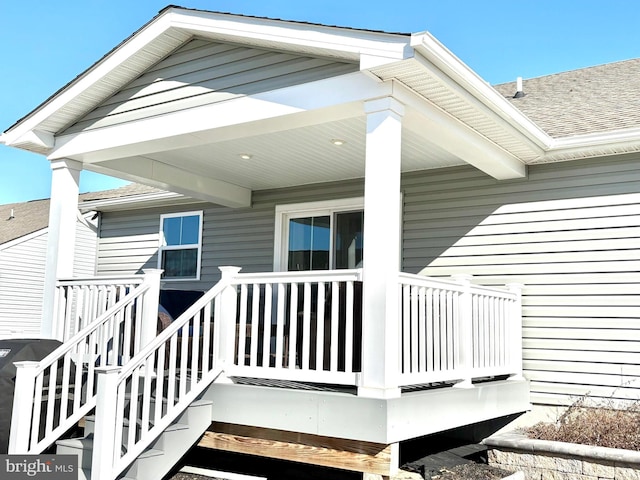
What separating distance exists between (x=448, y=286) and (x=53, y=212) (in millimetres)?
4566

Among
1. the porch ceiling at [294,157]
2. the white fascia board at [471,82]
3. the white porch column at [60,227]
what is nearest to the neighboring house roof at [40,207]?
the porch ceiling at [294,157]

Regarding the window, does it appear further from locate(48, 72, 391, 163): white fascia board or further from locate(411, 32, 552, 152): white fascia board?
locate(411, 32, 552, 152): white fascia board

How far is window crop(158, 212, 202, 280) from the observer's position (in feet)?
34.4

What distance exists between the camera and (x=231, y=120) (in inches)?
234

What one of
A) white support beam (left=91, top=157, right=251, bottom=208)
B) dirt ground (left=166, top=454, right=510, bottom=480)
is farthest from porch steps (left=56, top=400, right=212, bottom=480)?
white support beam (left=91, top=157, right=251, bottom=208)

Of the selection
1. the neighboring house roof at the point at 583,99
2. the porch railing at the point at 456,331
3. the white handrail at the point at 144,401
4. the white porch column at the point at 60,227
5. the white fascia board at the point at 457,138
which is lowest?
the white handrail at the point at 144,401

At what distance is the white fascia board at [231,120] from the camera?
5.30m

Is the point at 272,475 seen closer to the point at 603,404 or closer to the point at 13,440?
the point at 13,440

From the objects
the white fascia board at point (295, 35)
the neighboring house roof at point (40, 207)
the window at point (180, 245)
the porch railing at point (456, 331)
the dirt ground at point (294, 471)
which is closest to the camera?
the white fascia board at point (295, 35)

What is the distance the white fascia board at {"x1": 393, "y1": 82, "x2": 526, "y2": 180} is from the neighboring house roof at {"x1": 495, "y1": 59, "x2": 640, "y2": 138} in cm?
67

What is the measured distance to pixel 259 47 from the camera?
19.1 feet

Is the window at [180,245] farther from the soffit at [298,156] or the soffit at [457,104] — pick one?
the soffit at [457,104]

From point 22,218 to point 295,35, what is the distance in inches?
625

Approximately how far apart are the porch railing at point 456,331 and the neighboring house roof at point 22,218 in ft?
42.9
